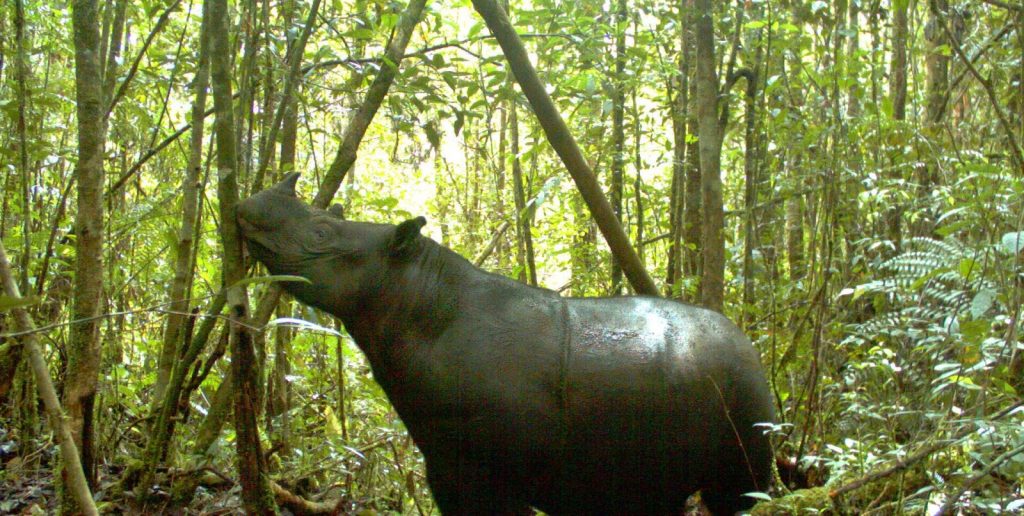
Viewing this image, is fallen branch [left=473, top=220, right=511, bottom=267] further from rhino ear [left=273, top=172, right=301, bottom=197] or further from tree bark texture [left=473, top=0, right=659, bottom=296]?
rhino ear [left=273, top=172, right=301, bottom=197]

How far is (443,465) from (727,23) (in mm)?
4507

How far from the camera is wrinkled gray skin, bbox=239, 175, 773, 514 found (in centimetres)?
438

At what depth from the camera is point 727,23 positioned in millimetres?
7102

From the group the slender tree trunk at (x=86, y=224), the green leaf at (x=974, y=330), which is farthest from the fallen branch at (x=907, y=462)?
the slender tree trunk at (x=86, y=224)

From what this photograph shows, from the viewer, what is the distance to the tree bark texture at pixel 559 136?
5535 millimetres

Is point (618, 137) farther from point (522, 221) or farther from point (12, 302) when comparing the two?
point (12, 302)

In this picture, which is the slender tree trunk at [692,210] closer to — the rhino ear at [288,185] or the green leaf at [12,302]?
the rhino ear at [288,185]

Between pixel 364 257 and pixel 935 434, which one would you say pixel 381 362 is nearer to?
pixel 364 257

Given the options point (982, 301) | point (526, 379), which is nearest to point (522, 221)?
point (526, 379)

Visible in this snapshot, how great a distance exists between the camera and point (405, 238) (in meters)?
4.62

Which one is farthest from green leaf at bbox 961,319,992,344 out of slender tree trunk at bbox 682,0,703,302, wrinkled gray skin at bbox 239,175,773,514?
slender tree trunk at bbox 682,0,703,302

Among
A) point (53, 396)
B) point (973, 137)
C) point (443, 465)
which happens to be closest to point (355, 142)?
point (443, 465)

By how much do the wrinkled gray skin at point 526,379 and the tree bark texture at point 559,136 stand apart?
3.87ft

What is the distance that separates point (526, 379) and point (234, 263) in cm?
154
